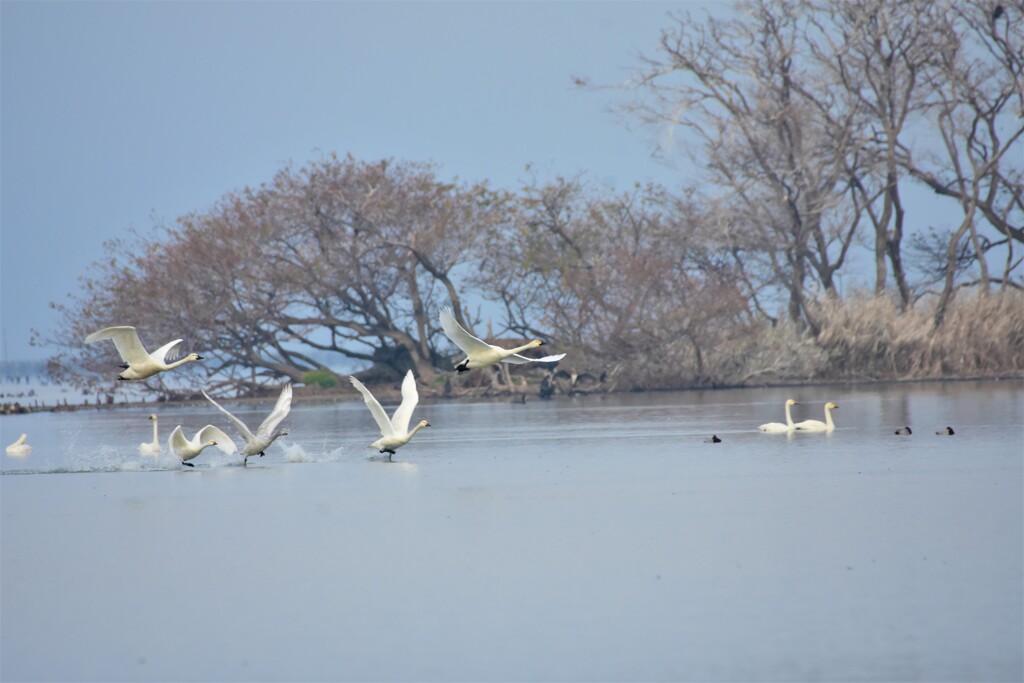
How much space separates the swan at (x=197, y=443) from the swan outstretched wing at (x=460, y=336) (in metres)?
3.61

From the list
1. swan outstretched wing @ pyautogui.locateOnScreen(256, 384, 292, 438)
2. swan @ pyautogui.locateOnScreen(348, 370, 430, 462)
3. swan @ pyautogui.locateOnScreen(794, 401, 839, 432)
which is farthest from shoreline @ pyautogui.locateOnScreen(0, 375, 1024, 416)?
swan outstretched wing @ pyautogui.locateOnScreen(256, 384, 292, 438)

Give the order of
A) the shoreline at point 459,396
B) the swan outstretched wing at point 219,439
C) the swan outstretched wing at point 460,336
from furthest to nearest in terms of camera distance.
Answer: the shoreline at point 459,396
the swan outstretched wing at point 219,439
the swan outstretched wing at point 460,336

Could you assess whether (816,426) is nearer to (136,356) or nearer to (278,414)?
(278,414)

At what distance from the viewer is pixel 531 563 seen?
9.57 metres

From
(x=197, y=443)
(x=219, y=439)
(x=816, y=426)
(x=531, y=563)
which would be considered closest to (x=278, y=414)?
(x=197, y=443)

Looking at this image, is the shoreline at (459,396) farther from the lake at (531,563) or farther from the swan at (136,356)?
the lake at (531,563)

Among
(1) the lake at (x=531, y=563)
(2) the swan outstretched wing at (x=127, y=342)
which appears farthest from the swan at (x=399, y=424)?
(2) the swan outstretched wing at (x=127, y=342)

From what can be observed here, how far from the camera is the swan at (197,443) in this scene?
55.8 ft

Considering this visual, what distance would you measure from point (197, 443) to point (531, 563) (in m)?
8.58

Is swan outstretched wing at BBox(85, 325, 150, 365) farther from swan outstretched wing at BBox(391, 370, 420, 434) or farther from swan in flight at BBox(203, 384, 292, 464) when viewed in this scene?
swan outstretched wing at BBox(391, 370, 420, 434)

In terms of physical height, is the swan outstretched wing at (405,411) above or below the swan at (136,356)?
below

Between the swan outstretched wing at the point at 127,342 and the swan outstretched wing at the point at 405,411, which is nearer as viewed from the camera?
the swan outstretched wing at the point at 127,342

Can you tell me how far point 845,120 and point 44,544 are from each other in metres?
29.9

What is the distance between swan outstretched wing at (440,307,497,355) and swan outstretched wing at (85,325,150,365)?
3.52 meters
